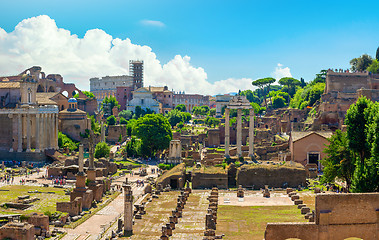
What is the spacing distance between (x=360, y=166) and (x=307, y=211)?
5293mm

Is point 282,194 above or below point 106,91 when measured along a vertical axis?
below

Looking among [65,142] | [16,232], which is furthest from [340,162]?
[65,142]

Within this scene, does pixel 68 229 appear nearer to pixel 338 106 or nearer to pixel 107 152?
pixel 107 152

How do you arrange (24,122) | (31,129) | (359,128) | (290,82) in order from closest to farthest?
1. (359,128)
2. (24,122)
3. (31,129)
4. (290,82)

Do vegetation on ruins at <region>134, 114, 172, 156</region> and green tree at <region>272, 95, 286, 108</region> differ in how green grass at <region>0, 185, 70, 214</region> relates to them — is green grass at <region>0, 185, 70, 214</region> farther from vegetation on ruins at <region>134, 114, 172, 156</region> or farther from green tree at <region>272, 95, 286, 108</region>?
green tree at <region>272, 95, 286, 108</region>

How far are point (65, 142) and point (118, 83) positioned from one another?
96.7m

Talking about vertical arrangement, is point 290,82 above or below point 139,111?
above

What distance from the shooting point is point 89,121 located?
3509 inches

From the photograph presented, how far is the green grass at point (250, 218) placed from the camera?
31.5 metres

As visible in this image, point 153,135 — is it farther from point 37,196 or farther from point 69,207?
point 69,207

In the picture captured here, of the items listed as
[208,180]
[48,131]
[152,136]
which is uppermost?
[48,131]

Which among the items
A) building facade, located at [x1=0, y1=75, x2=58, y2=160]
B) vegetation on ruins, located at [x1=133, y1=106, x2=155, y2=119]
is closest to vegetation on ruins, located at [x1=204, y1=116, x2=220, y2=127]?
vegetation on ruins, located at [x1=133, y1=106, x2=155, y2=119]

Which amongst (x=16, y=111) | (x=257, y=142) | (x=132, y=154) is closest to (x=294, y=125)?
(x=257, y=142)

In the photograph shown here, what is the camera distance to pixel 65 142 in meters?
81.3
